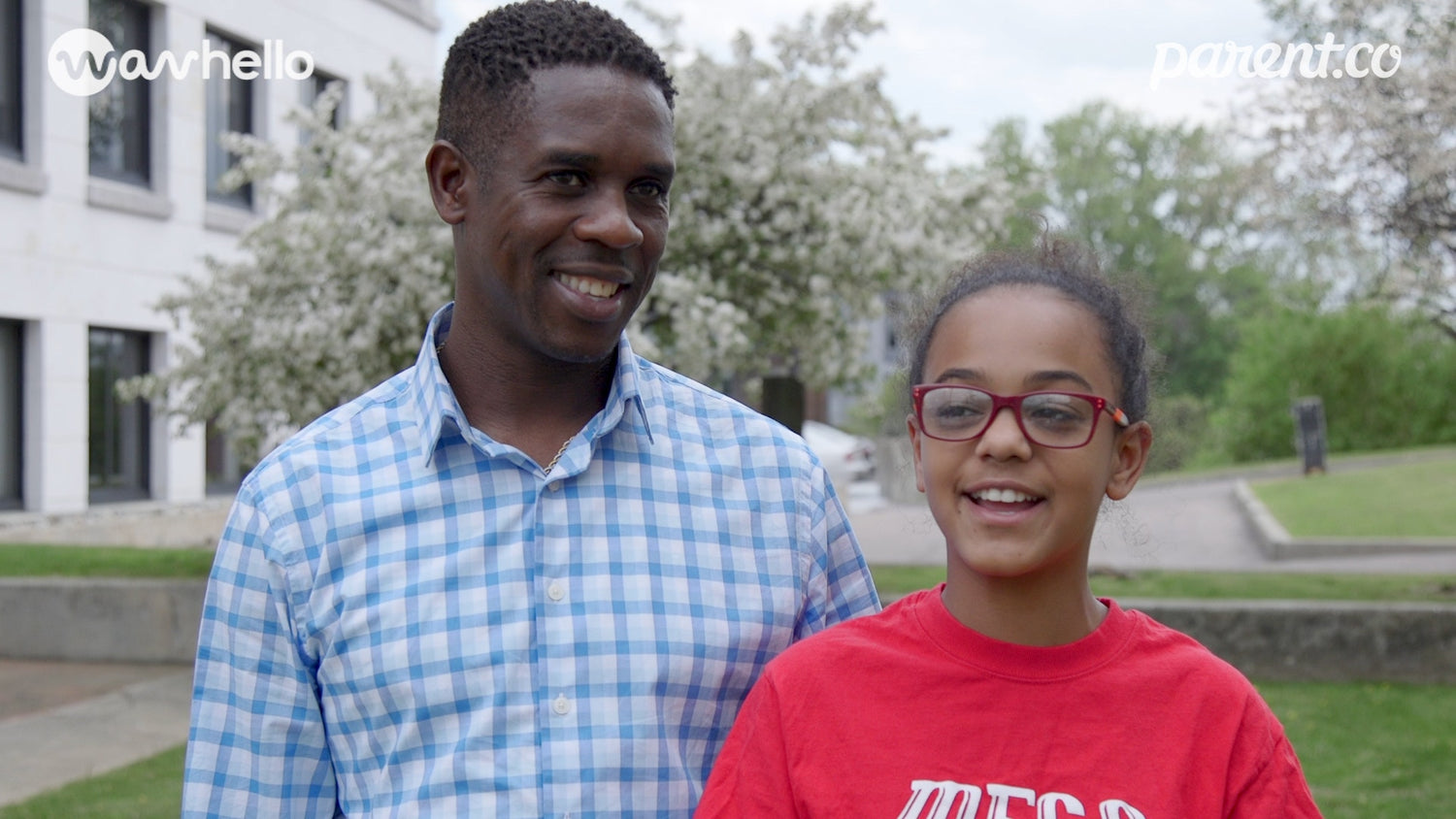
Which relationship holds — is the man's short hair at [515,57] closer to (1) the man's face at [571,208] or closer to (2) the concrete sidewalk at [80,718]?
(1) the man's face at [571,208]

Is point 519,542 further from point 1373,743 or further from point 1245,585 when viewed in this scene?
point 1245,585

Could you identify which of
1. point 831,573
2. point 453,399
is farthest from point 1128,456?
point 453,399

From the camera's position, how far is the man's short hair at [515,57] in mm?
2059

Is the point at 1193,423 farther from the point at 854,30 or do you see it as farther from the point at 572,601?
the point at 572,601

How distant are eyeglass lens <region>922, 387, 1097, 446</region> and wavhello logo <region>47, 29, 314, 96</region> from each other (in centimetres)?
1119

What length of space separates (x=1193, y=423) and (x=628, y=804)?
3538 cm

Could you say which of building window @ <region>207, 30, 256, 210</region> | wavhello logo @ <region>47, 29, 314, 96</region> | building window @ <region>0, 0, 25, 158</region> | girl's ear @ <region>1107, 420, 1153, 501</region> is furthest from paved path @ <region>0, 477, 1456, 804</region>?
building window @ <region>207, 30, 256, 210</region>

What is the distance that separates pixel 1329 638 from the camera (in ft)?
25.9

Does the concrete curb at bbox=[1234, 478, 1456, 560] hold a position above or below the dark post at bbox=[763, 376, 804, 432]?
below

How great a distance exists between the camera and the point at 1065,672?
1.97 meters

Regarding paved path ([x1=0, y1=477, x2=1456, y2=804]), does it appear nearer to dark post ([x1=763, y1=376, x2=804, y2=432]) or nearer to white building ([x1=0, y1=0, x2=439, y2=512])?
dark post ([x1=763, y1=376, x2=804, y2=432])

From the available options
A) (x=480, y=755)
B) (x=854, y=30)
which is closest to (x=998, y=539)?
(x=480, y=755)

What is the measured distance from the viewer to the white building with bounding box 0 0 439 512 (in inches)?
526

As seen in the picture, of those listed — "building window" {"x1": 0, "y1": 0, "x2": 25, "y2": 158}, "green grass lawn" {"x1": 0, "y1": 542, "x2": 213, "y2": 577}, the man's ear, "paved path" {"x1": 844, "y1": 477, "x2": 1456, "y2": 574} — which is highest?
"building window" {"x1": 0, "y1": 0, "x2": 25, "y2": 158}
